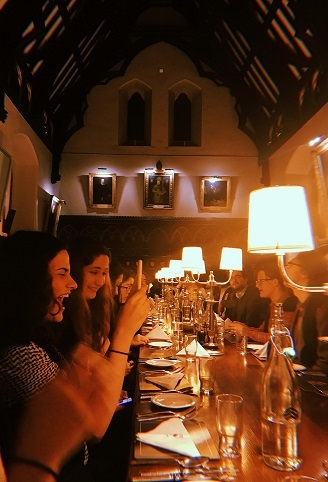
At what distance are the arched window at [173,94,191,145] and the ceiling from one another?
834 millimetres

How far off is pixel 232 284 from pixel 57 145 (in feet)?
16.9

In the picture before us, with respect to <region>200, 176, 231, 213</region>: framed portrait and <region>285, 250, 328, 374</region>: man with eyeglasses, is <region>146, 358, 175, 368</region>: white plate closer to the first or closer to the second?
<region>285, 250, 328, 374</region>: man with eyeglasses

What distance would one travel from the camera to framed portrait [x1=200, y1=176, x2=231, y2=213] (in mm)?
9375

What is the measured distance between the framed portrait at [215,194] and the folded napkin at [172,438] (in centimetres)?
822

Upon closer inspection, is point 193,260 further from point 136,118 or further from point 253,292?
point 136,118

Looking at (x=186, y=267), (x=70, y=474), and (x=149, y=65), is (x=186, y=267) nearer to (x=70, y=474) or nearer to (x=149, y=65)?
(x=70, y=474)

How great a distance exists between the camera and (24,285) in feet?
4.78

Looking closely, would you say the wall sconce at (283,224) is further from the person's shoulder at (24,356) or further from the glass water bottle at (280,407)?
the person's shoulder at (24,356)

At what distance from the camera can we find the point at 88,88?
9.13 meters

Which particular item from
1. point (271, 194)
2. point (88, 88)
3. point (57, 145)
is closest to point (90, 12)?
point (88, 88)

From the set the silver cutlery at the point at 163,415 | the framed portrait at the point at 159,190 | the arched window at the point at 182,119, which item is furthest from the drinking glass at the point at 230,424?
the arched window at the point at 182,119

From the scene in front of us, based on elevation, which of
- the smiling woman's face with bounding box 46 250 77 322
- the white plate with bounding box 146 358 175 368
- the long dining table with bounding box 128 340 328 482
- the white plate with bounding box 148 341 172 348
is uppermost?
the smiling woman's face with bounding box 46 250 77 322

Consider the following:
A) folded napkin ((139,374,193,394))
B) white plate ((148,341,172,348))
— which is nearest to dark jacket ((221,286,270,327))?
white plate ((148,341,172,348))

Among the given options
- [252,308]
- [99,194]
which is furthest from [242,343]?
[99,194]
